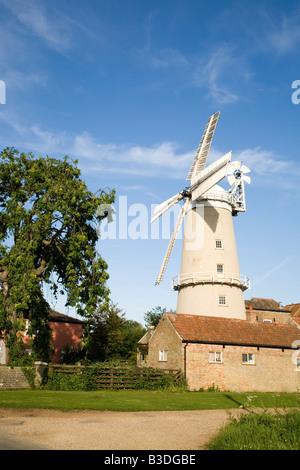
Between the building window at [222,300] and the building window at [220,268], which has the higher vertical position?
the building window at [220,268]

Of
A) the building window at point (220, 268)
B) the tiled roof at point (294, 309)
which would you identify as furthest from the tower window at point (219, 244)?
the tiled roof at point (294, 309)

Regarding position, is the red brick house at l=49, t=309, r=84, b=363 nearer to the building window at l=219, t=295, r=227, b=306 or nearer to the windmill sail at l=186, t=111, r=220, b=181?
the building window at l=219, t=295, r=227, b=306

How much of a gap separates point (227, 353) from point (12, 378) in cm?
1423

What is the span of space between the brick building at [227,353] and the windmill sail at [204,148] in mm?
14081

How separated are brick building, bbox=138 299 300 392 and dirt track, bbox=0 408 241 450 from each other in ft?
41.6

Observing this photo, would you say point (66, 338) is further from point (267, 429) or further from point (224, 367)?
point (267, 429)

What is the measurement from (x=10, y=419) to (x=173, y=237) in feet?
90.0

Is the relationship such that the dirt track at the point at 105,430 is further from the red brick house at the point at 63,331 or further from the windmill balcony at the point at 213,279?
the red brick house at the point at 63,331

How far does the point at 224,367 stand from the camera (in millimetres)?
28938

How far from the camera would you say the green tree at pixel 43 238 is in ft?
81.7

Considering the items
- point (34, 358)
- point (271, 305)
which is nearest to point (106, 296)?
point (34, 358)

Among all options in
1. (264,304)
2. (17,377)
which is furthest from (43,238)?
(264,304)

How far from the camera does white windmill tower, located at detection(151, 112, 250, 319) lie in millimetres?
34938

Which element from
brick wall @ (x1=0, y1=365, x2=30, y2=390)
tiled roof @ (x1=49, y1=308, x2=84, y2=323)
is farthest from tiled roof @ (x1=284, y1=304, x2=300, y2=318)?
brick wall @ (x1=0, y1=365, x2=30, y2=390)
